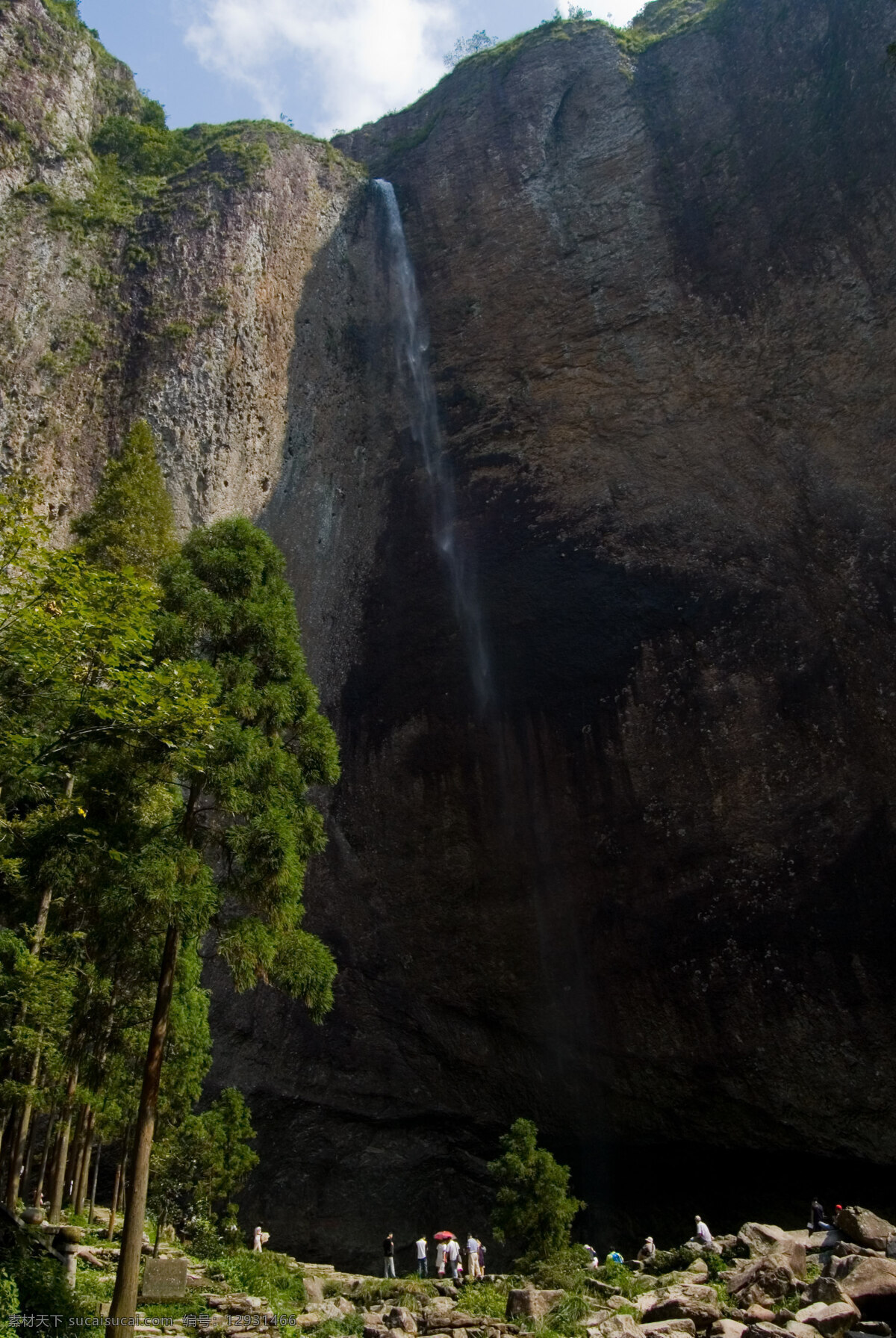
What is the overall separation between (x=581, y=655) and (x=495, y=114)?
2203 cm

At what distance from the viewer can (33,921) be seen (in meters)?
14.4

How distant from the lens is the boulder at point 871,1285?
9.86 m

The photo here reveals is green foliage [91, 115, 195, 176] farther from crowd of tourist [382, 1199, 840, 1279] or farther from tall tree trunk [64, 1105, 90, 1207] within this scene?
crowd of tourist [382, 1199, 840, 1279]

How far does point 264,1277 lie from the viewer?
1402cm

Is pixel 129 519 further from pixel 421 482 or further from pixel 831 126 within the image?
pixel 831 126

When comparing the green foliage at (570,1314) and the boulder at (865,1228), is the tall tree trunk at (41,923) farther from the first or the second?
the boulder at (865,1228)

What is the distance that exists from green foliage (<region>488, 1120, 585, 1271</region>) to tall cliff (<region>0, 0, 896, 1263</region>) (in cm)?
392

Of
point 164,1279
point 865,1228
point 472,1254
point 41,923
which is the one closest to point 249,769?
point 164,1279

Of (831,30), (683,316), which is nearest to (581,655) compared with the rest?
(683,316)

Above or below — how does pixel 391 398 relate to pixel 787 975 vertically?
above

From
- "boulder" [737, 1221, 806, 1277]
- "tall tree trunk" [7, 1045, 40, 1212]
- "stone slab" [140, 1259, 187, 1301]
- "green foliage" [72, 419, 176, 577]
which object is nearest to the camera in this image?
"stone slab" [140, 1259, 187, 1301]

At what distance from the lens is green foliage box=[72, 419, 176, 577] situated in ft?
63.3

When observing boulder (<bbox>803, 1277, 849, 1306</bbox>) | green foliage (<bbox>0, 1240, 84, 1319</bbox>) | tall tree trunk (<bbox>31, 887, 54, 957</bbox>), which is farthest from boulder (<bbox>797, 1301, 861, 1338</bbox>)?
tall tree trunk (<bbox>31, 887, 54, 957</bbox>)

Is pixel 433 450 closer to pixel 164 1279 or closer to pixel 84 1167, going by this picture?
pixel 84 1167
